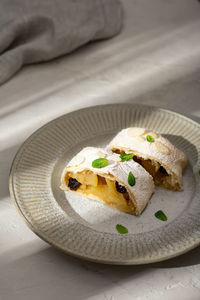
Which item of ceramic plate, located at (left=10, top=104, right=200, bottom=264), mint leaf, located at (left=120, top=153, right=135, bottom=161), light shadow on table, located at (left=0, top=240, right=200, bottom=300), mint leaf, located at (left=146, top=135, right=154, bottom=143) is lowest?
light shadow on table, located at (left=0, top=240, right=200, bottom=300)

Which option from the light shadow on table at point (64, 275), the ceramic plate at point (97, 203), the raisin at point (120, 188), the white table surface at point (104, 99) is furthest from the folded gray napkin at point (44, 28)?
the light shadow on table at point (64, 275)

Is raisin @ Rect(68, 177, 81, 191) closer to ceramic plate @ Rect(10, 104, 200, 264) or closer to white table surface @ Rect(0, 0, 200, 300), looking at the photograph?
ceramic plate @ Rect(10, 104, 200, 264)

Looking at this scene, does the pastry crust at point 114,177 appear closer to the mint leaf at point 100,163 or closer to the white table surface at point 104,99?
the mint leaf at point 100,163

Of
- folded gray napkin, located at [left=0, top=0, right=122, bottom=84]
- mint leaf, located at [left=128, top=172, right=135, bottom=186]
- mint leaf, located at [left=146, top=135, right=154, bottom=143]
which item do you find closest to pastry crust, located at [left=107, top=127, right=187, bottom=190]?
mint leaf, located at [left=146, top=135, right=154, bottom=143]

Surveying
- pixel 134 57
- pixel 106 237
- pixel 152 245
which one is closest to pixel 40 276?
pixel 106 237

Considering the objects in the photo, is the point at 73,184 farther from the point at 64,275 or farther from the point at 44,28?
the point at 44,28

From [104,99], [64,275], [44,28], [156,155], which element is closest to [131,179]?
[156,155]
